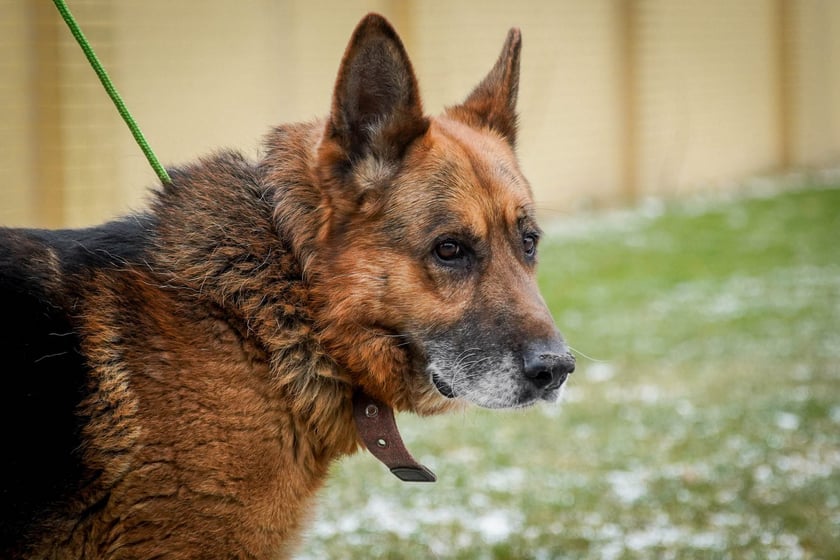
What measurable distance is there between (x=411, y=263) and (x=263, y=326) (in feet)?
1.72

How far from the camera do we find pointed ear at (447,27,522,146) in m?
3.76

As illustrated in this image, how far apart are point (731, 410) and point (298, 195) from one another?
5.08 meters

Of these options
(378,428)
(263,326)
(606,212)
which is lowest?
(378,428)

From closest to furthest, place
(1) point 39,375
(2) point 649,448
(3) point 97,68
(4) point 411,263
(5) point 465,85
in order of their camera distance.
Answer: (1) point 39,375 < (4) point 411,263 < (3) point 97,68 < (2) point 649,448 < (5) point 465,85

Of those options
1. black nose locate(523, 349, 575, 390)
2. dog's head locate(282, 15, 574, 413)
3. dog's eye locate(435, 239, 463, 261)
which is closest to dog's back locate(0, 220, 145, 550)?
dog's head locate(282, 15, 574, 413)

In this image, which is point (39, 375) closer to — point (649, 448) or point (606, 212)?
point (649, 448)

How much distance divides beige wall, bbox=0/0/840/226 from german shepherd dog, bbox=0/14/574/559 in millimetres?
469

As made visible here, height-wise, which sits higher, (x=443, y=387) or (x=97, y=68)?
(x=97, y=68)

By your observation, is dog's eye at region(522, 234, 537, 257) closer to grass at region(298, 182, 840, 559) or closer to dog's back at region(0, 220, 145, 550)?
grass at region(298, 182, 840, 559)

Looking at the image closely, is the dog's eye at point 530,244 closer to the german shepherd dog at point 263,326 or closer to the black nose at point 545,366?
the german shepherd dog at point 263,326

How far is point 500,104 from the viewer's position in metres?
3.78

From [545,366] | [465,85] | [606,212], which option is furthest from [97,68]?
[606,212]

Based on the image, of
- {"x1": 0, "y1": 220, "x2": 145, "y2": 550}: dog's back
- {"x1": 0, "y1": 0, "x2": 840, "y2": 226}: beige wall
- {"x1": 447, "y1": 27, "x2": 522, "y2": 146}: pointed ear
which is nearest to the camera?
{"x1": 0, "y1": 220, "x2": 145, "y2": 550}: dog's back

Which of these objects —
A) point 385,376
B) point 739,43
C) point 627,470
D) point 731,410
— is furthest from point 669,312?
point 739,43
